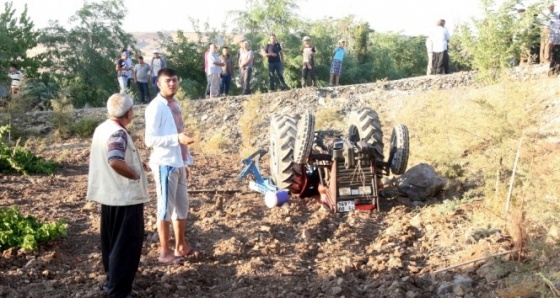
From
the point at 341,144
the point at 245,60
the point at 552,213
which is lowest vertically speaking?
the point at 552,213

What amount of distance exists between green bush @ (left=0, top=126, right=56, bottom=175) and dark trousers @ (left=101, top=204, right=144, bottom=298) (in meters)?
5.64

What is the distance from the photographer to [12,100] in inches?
580

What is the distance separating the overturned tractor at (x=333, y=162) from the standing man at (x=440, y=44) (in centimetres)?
806

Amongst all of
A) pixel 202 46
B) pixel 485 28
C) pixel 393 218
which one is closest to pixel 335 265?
pixel 393 218

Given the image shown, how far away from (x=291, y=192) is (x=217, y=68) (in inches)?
338

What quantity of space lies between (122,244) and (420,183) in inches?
180

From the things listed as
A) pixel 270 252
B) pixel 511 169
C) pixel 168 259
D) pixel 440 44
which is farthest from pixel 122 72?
pixel 511 169

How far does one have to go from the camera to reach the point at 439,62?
16.8m

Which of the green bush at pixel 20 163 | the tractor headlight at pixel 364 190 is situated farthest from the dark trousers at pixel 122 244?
the green bush at pixel 20 163

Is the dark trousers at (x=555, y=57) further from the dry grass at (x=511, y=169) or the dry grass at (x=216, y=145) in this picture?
the dry grass at (x=216, y=145)

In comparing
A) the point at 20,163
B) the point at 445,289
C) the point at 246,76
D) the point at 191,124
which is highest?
the point at 246,76

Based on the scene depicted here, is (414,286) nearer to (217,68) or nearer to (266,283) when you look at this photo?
(266,283)

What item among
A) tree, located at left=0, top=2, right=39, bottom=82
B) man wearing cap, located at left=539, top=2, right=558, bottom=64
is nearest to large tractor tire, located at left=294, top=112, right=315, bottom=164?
man wearing cap, located at left=539, top=2, right=558, bottom=64

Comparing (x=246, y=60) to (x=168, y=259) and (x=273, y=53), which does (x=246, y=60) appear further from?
(x=168, y=259)
